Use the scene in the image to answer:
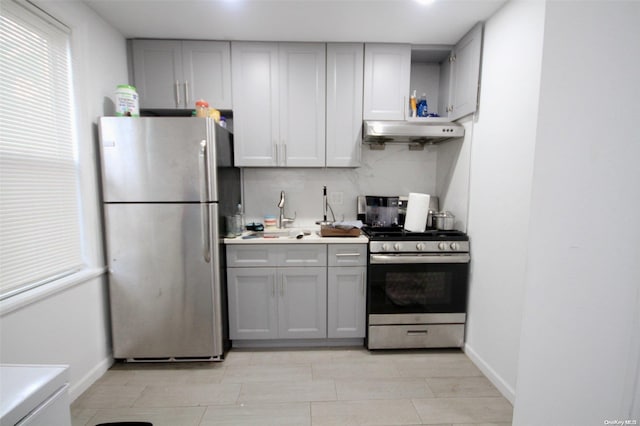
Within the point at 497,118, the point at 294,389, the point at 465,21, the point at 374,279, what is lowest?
the point at 294,389

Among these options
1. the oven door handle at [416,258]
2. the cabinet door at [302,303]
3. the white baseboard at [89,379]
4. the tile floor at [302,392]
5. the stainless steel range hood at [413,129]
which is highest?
the stainless steel range hood at [413,129]

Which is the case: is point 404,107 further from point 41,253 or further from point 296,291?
point 41,253

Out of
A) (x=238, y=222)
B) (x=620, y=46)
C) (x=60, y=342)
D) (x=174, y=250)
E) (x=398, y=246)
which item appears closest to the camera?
(x=620, y=46)

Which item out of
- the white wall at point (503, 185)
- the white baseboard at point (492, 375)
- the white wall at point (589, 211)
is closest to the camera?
the white wall at point (589, 211)

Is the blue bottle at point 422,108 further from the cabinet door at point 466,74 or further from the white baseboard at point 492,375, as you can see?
the white baseboard at point 492,375

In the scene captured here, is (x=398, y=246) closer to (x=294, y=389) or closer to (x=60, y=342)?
(x=294, y=389)

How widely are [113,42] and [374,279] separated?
2735 millimetres

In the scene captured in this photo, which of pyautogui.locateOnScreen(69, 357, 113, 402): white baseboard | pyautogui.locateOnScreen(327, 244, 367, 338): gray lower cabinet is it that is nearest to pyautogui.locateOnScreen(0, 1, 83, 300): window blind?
pyautogui.locateOnScreen(69, 357, 113, 402): white baseboard

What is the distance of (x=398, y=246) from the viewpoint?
2.07 m

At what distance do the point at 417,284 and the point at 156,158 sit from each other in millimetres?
2162

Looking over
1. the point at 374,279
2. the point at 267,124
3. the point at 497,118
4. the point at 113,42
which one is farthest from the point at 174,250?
the point at 497,118

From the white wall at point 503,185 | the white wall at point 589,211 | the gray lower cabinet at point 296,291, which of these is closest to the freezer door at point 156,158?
the gray lower cabinet at point 296,291

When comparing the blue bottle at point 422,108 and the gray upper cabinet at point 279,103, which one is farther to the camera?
the blue bottle at point 422,108

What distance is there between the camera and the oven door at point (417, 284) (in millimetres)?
Answer: 2070
